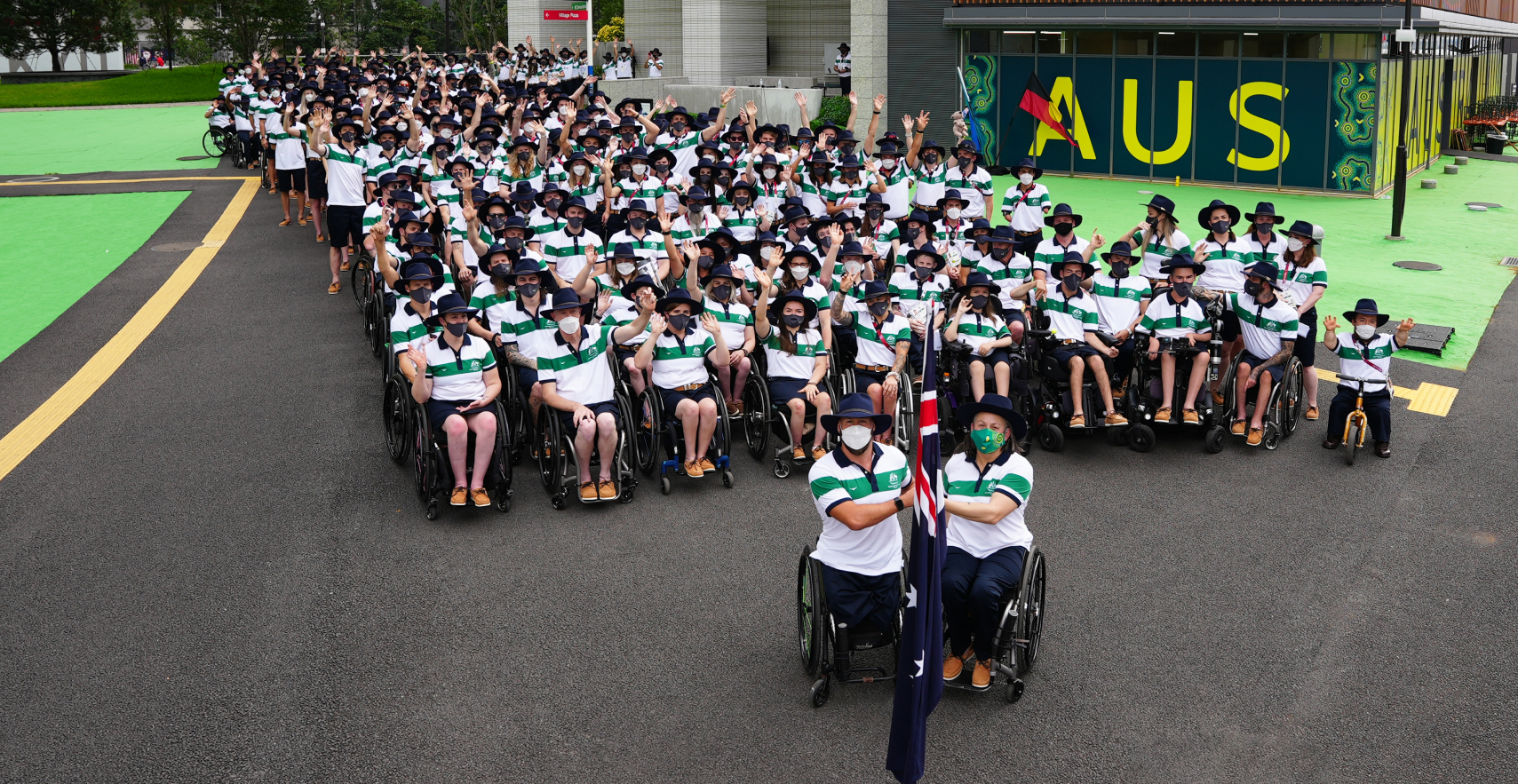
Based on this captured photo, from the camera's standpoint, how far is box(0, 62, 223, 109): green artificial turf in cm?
4703

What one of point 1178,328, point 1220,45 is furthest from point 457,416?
point 1220,45

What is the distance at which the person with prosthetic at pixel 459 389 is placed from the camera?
377 inches

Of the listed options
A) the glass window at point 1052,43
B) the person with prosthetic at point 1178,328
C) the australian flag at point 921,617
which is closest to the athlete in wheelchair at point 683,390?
the person with prosthetic at point 1178,328

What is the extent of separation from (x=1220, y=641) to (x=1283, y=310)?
445 centimetres

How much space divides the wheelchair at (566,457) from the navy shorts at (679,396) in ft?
0.98

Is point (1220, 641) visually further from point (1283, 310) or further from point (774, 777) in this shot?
point (1283, 310)

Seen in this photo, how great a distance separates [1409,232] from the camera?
67.0 ft

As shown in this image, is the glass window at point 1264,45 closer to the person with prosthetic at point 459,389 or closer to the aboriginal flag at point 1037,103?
the aboriginal flag at point 1037,103

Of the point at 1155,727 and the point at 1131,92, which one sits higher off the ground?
the point at 1131,92

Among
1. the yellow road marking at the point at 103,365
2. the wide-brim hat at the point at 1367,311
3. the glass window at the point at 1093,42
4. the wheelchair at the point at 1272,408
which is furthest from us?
the glass window at the point at 1093,42

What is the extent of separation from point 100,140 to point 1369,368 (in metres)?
34.4

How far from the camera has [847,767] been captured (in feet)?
20.8

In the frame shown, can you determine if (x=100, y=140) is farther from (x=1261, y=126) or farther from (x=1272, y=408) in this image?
(x=1272, y=408)

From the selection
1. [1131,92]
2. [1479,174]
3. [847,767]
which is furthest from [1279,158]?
[847,767]
